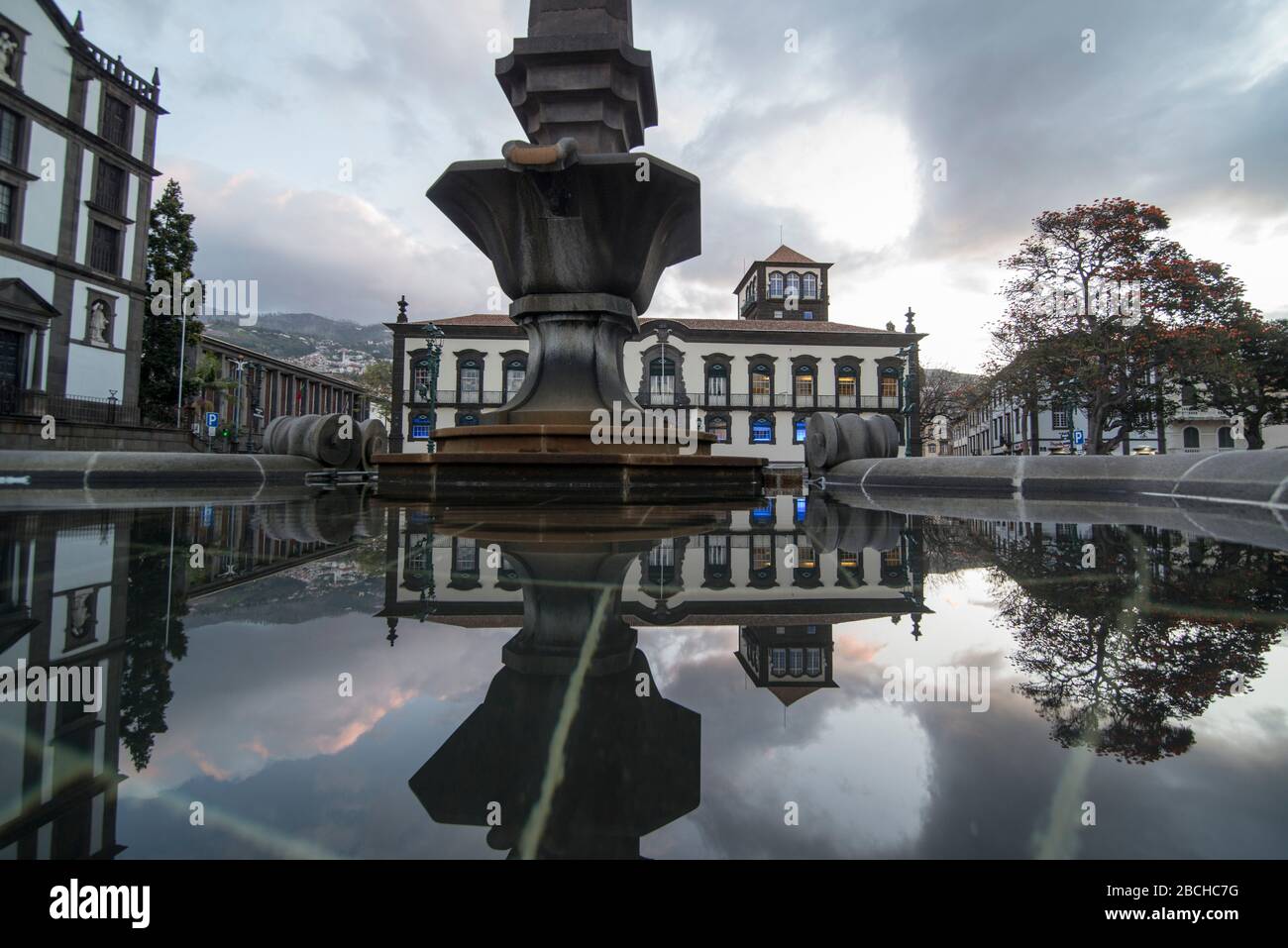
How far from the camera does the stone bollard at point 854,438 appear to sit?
938 centimetres

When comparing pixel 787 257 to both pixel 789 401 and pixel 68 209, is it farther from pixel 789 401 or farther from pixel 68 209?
pixel 68 209

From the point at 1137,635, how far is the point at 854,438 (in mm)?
8421

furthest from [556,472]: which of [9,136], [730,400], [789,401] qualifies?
[789,401]

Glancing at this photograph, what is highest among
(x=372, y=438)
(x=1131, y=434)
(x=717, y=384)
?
(x=717, y=384)

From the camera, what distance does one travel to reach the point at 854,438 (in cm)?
941

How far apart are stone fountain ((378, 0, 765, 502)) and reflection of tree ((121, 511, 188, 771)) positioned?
3.51 m

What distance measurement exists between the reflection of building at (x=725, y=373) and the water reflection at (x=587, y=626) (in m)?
34.6

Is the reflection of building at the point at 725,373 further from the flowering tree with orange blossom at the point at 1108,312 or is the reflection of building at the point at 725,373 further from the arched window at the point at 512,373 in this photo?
the flowering tree with orange blossom at the point at 1108,312

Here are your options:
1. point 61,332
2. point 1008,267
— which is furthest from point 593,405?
point 61,332

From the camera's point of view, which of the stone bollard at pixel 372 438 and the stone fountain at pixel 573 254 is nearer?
the stone fountain at pixel 573 254

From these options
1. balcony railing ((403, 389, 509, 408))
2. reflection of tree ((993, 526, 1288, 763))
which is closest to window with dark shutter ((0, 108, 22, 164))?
balcony railing ((403, 389, 509, 408))

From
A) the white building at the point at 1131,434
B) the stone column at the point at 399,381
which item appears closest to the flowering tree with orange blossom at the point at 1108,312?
the white building at the point at 1131,434
